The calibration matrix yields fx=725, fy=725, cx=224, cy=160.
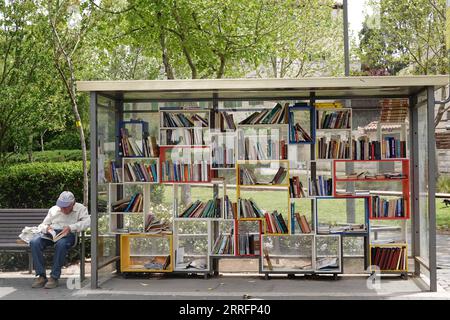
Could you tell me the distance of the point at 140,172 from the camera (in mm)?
10227

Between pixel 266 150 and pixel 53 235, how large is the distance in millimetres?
3106

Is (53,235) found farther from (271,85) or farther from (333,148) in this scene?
(333,148)

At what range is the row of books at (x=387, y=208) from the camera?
32.5 feet

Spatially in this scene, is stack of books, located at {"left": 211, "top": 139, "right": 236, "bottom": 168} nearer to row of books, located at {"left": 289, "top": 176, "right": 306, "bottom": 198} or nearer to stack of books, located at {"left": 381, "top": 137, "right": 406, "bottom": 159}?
row of books, located at {"left": 289, "top": 176, "right": 306, "bottom": 198}

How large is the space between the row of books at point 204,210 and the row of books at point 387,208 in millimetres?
2130

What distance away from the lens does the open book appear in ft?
31.6

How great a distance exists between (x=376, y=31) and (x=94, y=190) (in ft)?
58.8

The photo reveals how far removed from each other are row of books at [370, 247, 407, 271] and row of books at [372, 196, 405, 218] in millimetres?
458

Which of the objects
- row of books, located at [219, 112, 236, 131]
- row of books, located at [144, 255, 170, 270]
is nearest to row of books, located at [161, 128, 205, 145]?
row of books, located at [219, 112, 236, 131]

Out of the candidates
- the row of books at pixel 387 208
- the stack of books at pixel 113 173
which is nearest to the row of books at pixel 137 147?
the stack of books at pixel 113 173

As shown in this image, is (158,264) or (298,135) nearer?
(298,135)

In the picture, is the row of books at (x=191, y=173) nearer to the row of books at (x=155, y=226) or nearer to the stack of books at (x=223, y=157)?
the stack of books at (x=223, y=157)

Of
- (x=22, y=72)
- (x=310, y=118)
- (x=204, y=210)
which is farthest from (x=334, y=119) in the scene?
(x=22, y=72)
